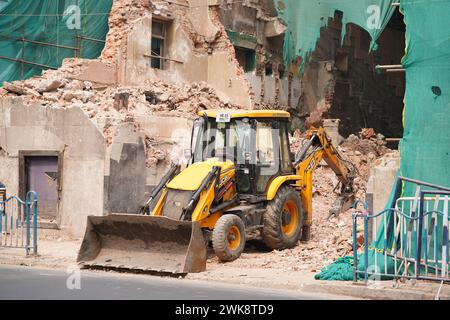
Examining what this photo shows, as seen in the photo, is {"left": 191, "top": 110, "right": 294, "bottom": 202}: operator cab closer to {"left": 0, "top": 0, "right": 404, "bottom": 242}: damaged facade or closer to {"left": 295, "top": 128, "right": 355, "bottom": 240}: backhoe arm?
{"left": 295, "top": 128, "right": 355, "bottom": 240}: backhoe arm

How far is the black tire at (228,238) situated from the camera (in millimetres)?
14281

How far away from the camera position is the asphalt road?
422 inches

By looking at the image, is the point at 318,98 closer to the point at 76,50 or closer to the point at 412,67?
the point at 76,50

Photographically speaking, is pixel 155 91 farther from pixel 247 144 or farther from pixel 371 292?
pixel 371 292

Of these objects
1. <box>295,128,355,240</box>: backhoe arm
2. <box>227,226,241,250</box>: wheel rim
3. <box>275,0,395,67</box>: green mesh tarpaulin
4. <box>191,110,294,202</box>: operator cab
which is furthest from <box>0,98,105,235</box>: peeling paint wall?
<box>275,0,395,67</box>: green mesh tarpaulin

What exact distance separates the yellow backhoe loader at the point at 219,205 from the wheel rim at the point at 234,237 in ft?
0.06

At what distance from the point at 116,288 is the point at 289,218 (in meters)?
6.11

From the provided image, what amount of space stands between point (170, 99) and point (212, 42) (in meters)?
4.62

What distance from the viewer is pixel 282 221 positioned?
16516 mm

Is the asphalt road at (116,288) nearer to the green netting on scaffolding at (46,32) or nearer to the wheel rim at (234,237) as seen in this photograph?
the wheel rim at (234,237)

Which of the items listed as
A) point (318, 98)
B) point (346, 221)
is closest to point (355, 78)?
point (318, 98)

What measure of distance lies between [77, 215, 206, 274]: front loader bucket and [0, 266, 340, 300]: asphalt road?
0.43 meters

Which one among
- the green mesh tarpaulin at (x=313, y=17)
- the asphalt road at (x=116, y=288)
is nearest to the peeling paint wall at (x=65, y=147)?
the asphalt road at (x=116, y=288)

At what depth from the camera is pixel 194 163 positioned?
630 inches
